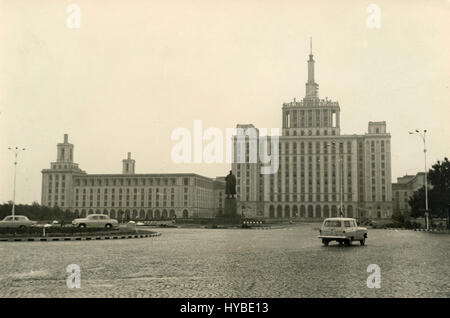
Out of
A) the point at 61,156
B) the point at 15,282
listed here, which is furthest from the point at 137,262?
the point at 61,156

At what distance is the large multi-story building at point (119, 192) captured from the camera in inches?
6275

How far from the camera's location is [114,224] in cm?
4519

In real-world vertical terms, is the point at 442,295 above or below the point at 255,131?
below

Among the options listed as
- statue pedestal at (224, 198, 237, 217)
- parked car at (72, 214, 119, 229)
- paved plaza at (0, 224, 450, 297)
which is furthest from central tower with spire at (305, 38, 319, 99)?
paved plaza at (0, 224, 450, 297)

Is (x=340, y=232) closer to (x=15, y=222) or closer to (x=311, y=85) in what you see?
(x=15, y=222)

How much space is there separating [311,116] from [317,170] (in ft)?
56.0

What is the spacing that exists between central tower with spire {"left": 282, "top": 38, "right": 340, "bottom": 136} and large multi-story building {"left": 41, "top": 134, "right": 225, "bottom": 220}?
3565cm

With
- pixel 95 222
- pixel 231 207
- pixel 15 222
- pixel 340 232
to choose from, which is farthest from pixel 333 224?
pixel 231 207

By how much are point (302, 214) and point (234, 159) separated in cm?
2736

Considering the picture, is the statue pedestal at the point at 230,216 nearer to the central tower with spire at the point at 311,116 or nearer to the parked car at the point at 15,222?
the parked car at the point at 15,222

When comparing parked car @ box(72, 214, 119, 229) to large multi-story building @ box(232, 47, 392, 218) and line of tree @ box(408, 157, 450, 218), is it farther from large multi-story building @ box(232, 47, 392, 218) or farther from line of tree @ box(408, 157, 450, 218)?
large multi-story building @ box(232, 47, 392, 218)
